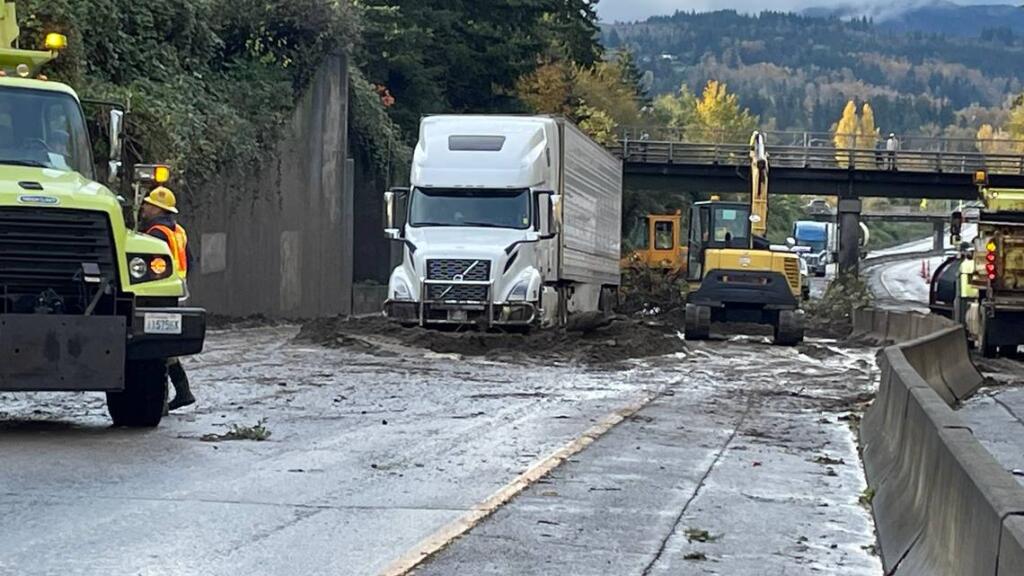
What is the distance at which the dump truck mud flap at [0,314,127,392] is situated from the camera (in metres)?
12.3

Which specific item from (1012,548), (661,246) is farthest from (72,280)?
(661,246)

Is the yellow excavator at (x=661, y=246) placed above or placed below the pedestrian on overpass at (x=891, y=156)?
below

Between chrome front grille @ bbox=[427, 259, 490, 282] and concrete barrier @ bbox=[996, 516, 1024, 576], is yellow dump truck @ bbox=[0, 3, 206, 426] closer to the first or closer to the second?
concrete barrier @ bbox=[996, 516, 1024, 576]

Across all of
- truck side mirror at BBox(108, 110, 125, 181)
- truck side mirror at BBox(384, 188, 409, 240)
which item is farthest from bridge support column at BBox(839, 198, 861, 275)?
truck side mirror at BBox(108, 110, 125, 181)

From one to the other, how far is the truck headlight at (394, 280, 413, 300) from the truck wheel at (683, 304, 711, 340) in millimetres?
9537

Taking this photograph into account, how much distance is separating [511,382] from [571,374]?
7.10 ft

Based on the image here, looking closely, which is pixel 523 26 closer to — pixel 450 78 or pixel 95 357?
pixel 450 78

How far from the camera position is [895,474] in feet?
34.8

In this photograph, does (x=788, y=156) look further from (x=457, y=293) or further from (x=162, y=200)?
(x=162, y=200)

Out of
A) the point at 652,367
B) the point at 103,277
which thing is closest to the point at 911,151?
the point at 652,367

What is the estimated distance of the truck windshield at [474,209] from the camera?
27.2 meters

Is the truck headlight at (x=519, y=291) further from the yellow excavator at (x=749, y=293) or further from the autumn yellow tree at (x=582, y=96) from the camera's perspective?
the autumn yellow tree at (x=582, y=96)

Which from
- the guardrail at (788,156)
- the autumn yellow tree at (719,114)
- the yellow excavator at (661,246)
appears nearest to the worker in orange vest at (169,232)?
the yellow excavator at (661,246)

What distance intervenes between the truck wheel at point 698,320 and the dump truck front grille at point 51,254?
2269cm
